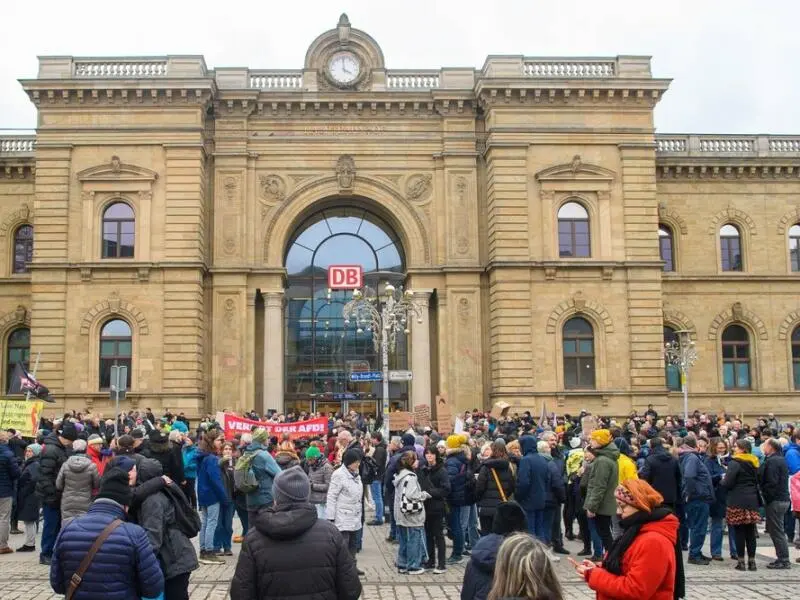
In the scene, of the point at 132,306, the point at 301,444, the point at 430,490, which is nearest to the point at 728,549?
the point at 430,490

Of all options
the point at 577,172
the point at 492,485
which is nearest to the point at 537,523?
the point at 492,485

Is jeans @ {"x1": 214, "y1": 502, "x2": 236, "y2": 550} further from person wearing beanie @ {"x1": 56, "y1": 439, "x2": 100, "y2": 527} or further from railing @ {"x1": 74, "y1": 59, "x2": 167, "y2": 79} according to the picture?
railing @ {"x1": 74, "y1": 59, "x2": 167, "y2": 79}

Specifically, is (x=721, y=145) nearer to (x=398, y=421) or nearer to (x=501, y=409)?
(x=501, y=409)

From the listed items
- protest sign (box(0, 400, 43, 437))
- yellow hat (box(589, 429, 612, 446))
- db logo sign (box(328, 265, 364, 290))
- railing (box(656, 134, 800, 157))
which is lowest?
yellow hat (box(589, 429, 612, 446))

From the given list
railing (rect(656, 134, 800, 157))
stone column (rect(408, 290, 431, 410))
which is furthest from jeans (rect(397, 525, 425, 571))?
railing (rect(656, 134, 800, 157))

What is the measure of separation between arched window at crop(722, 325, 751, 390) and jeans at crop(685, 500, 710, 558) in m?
27.1

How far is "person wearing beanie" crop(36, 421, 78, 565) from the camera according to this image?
15.0 m

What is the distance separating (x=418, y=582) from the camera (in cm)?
1384

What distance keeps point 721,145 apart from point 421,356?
17814 mm

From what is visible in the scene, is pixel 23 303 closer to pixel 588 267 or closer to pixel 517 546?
pixel 588 267

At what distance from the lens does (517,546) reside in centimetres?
517

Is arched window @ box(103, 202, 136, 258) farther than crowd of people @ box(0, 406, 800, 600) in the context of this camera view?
Yes

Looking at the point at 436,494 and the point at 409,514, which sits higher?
the point at 436,494

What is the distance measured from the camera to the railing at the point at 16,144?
136 feet
